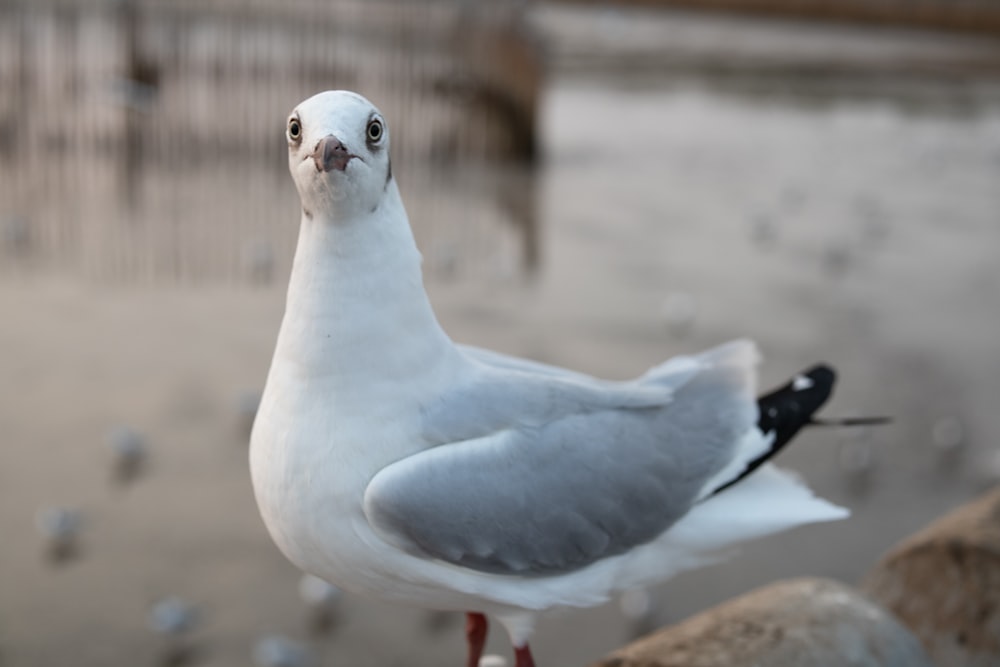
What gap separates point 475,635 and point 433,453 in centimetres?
68

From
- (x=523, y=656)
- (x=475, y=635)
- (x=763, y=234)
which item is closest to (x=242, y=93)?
(x=763, y=234)

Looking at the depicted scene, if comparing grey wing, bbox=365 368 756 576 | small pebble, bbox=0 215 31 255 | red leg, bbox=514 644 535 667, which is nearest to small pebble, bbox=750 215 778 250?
small pebble, bbox=0 215 31 255

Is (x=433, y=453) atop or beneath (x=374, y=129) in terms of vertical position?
beneath

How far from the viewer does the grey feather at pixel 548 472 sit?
217 cm

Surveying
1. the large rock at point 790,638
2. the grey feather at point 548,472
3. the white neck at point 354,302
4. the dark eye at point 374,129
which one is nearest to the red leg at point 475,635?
the large rock at point 790,638

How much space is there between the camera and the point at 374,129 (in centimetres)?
202

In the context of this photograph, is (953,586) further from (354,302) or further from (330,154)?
(330,154)

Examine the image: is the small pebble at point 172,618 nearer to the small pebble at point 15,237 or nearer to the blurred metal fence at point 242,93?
the small pebble at point 15,237

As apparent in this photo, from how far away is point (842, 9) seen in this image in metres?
23.8

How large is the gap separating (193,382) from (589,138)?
7.15 meters

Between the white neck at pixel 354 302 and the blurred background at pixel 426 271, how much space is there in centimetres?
193

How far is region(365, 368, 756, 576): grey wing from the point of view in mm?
2156

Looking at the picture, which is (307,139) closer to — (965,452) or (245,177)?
(965,452)

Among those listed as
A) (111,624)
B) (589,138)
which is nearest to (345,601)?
(111,624)
